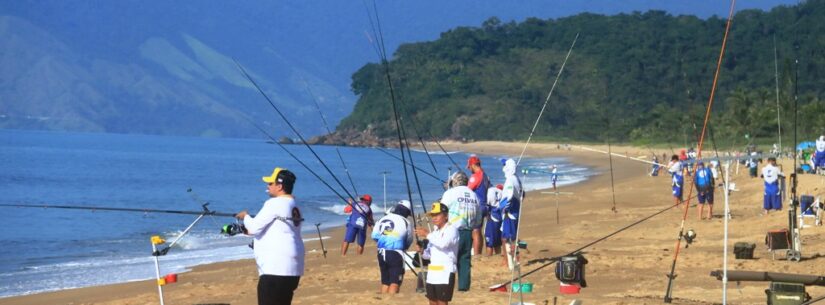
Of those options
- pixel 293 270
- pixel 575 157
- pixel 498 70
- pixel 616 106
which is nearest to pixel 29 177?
pixel 575 157

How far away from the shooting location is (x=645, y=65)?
13375 cm

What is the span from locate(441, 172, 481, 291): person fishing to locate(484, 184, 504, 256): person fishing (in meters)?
2.15

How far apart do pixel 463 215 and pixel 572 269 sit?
181 cm

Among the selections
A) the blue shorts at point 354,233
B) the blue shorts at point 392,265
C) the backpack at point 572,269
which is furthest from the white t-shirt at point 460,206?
the blue shorts at point 354,233

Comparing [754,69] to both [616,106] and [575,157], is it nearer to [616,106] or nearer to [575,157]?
[616,106]

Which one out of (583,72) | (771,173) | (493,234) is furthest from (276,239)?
(583,72)

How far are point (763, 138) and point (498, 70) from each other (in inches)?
3139

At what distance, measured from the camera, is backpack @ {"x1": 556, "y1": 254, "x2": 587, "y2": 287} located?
10898mm

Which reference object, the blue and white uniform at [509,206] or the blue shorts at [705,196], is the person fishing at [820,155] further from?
the blue and white uniform at [509,206]

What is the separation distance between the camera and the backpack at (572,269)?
1090 centimetres

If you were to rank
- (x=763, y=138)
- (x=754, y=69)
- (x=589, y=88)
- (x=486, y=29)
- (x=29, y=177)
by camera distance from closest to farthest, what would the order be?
(x=29, y=177)
(x=763, y=138)
(x=754, y=69)
(x=589, y=88)
(x=486, y=29)

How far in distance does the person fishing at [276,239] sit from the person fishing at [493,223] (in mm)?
6727

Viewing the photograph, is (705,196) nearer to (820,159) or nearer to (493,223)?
(493,223)

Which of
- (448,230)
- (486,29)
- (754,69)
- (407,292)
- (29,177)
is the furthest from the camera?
(486,29)
